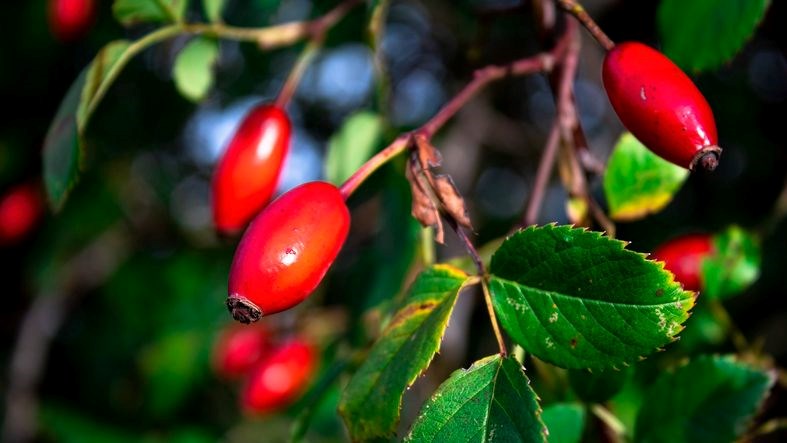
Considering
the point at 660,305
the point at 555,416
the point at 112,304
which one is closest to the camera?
the point at 660,305

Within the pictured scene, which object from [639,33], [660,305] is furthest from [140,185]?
[660,305]

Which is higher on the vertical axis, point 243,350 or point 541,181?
point 541,181

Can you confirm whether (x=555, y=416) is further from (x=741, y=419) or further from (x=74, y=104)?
(x=74, y=104)

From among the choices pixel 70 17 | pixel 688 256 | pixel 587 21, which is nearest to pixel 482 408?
pixel 587 21

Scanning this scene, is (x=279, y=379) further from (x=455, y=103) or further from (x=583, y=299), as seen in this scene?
(x=583, y=299)

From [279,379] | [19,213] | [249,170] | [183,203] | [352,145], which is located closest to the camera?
[249,170]

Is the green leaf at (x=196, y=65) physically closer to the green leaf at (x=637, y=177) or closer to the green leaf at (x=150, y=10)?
the green leaf at (x=150, y=10)

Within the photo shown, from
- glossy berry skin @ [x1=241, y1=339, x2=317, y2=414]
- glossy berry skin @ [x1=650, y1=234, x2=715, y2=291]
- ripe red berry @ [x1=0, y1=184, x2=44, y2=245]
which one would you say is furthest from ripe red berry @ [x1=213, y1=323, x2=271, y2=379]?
glossy berry skin @ [x1=650, y1=234, x2=715, y2=291]
